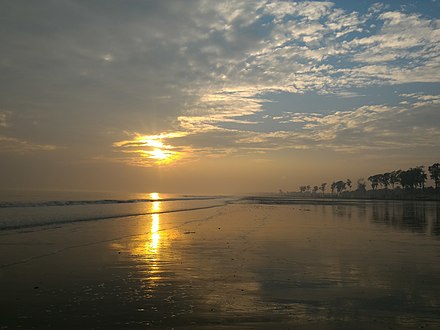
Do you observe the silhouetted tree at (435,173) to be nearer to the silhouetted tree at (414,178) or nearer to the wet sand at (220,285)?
the silhouetted tree at (414,178)

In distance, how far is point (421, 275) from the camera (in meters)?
13.2

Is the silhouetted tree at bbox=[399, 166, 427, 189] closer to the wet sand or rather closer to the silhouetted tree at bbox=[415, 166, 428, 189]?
the silhouetted tree at bbox=[415, 166, 428, 189]

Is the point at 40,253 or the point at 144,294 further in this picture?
the point at 40,253

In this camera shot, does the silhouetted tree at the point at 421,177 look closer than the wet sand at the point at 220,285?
No

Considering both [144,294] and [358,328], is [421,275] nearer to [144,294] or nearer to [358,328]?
[358,328]

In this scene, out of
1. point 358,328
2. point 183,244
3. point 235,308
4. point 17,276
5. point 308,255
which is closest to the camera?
point 358,328

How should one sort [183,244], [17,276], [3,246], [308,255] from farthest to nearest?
[183,244] → [3,246] → [308,255] → [17,276]

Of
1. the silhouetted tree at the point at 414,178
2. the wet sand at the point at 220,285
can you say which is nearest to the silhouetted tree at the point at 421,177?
the silhouetted tree at the point at 414,178

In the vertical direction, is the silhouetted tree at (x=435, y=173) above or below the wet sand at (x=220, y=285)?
above

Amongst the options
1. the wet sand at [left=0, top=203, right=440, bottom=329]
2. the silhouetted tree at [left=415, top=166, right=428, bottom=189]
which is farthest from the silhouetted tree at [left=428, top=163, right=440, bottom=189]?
the wet sand at [left=0, top=203, right=440, bottom=329]

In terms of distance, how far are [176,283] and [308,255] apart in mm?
7563

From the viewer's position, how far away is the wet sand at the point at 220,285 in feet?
27.9

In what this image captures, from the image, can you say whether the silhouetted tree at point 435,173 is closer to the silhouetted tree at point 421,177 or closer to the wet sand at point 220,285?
the silhouetted tree at point 421,177

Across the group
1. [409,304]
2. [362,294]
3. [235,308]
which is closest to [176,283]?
[235,308]
